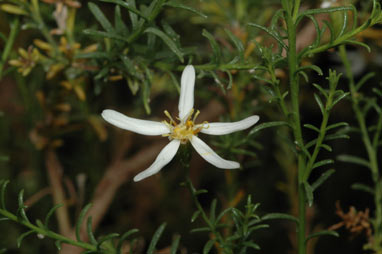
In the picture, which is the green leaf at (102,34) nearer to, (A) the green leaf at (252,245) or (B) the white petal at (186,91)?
(B) the white petal at (186,91)

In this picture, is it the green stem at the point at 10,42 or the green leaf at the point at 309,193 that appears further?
the green stem at the point at 10,42

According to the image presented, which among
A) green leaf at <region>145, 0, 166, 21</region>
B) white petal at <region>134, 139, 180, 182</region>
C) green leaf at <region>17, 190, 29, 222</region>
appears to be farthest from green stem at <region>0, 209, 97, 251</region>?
green leaf at <region>145, 0, 166, 21</region>

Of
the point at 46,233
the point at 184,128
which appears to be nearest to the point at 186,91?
the point at 184,128

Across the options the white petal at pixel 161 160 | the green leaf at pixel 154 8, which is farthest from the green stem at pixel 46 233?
the green leaf at pixel 154 8

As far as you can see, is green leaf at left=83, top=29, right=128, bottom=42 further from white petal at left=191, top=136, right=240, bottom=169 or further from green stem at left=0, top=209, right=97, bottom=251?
green stem at left=0, top=209, right=97, bottom=251

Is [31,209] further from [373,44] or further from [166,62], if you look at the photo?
[373,44]

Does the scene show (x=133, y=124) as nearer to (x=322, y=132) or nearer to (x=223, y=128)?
(x=223, y=128)
